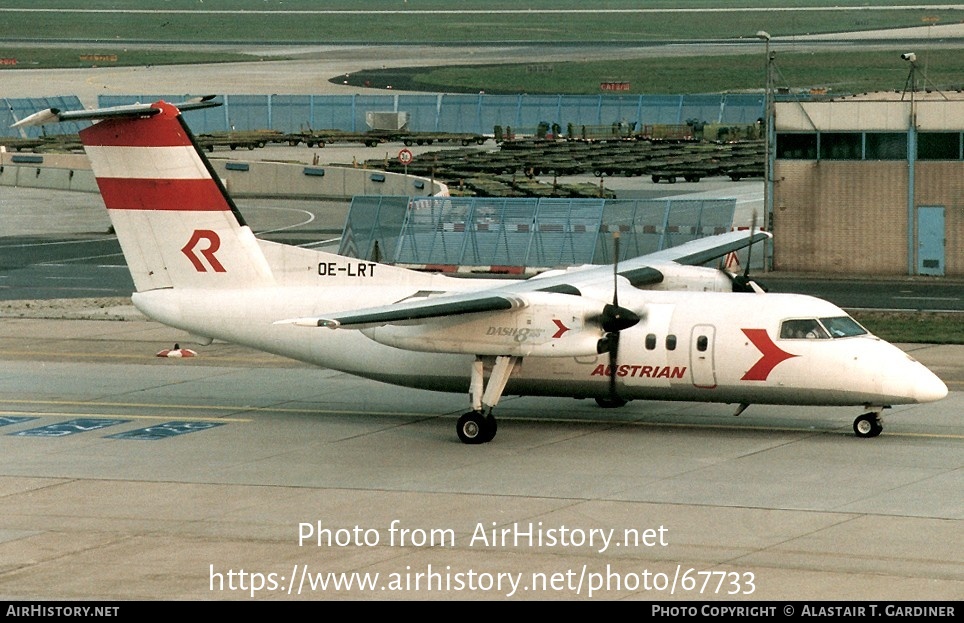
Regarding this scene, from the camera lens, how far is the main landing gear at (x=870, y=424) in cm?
2783

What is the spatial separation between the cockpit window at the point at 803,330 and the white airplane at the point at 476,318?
0.02 m

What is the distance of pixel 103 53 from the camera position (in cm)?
16325

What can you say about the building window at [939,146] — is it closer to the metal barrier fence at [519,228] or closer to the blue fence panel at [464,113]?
the metal barrier fence at [519,228]

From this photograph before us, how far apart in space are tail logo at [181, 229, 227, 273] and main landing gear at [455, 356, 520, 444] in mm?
6687

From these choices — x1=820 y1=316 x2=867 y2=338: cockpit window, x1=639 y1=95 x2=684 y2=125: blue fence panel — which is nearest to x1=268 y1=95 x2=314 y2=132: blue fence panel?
x1=639 y1=95 x2=684 y2=125: blue fence panel

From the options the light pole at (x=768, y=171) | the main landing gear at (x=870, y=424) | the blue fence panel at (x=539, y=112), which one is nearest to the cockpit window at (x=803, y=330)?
the main landing gear at (x=870, y=424)

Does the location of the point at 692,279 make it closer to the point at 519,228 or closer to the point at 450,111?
the point at 519,228

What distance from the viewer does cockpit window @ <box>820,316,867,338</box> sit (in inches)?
1094

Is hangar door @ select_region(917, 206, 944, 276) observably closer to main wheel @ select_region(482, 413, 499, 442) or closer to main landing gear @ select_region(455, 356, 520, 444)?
main landing gear @ select_region(455, 356, 520, 444)

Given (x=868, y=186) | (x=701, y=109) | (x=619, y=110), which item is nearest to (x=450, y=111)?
(x=619, y=110)

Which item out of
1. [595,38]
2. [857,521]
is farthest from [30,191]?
[595,38]
